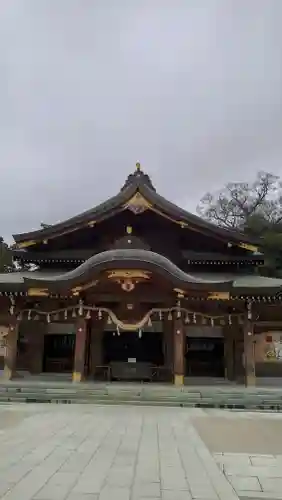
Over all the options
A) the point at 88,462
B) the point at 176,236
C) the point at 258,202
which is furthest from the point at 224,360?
the point at 258,202

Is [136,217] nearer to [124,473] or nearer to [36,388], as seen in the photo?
[36,388]

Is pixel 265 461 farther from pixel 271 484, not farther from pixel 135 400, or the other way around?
pixel 135 400

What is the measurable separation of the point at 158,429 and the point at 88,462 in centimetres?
297

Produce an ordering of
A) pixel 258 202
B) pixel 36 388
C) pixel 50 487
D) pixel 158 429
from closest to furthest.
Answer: pixel 50 487 → pixel 158 429 → pixel 36 388 → pixel 258 202

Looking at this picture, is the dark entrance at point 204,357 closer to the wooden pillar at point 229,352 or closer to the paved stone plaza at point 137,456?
the wooden pillar at point 229,352

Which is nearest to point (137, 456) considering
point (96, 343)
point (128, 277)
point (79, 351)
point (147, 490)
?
point (147, 490)

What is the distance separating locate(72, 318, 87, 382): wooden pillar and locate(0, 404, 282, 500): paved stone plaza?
4605mm

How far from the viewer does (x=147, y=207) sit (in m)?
17.8

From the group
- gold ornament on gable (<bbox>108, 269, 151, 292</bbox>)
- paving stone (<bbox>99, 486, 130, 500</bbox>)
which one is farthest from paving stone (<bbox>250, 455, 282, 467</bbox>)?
gold ornament on gable (<bbox>108, 269, 151, 292</bbox>)

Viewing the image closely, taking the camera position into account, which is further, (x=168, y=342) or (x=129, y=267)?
(x=168, y=342)

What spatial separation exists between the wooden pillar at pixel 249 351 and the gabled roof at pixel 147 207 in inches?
148

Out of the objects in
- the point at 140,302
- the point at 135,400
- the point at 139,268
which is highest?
the point at 139,268

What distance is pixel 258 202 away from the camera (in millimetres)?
45812

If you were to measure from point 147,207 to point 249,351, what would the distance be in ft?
24.0
